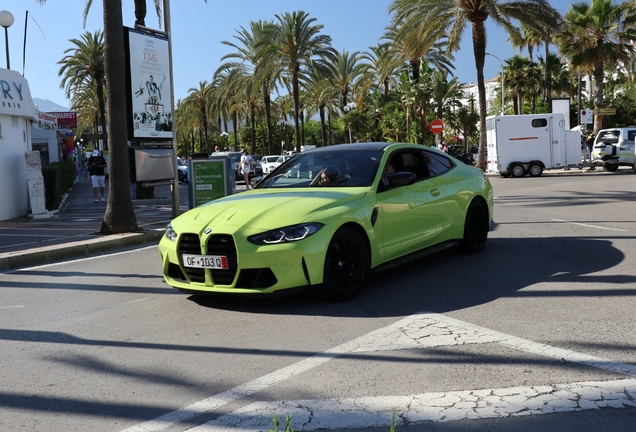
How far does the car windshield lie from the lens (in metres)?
7.37

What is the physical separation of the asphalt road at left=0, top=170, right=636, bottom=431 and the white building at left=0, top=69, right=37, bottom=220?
1012cm

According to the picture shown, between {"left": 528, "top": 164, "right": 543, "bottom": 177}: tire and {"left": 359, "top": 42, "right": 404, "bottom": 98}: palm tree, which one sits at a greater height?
{"left": 359, "top": 42, "right": 404, "bottom": 98}: palm tree

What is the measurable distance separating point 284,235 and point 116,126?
7913mm

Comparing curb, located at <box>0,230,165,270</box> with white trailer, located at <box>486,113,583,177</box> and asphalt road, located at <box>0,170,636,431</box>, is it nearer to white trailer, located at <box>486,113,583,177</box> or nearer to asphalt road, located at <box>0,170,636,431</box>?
asphalt road, located at <box>0,170,636,431</box>

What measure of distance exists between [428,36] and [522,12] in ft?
13.8

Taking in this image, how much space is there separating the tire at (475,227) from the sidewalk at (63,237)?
6277 millimetres

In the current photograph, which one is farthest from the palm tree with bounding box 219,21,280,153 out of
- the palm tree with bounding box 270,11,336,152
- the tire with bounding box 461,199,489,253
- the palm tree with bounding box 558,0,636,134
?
the tire with bounding box 461,199,489,253

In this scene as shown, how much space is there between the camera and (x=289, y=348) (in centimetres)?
515

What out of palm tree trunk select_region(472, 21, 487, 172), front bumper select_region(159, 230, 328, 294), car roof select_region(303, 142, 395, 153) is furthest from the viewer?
palm tree trunk select_region(472, 21, 487, 172)

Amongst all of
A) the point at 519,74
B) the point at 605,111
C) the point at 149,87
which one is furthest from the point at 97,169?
the point at 519,74

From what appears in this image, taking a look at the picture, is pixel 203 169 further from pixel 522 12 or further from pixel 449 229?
pixel 522 12

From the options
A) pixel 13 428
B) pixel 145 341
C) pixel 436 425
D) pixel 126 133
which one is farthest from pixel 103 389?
pixel 126 133

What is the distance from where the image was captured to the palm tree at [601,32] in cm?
3650

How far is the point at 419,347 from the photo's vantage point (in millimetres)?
5031
